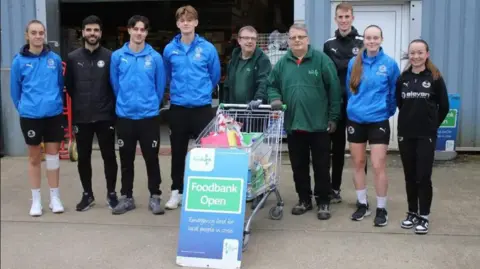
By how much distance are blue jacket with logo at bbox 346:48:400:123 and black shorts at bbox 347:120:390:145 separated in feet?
0.20

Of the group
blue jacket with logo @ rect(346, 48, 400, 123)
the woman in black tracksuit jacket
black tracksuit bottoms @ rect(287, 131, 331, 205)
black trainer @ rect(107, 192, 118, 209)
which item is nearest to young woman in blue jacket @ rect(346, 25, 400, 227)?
blue jacket with logo @ rect(346, 48, 400, 123)

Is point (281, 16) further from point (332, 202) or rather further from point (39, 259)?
point (39, 259)

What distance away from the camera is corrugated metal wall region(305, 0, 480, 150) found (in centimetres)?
856

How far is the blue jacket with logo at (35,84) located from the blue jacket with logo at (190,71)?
1191 millimetres

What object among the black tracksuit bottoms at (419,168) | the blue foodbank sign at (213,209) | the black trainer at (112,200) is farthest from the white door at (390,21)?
the blue foodbank sign at (213,209)

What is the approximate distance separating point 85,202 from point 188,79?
1.77 meters

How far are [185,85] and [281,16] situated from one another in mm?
5560

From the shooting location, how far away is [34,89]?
5.66 meters

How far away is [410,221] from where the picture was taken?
5.44m

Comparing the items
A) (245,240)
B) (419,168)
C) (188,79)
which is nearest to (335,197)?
(419,168)

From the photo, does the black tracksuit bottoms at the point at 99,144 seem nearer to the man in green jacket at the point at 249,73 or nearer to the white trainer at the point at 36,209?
the white trainer at the point at 36,209

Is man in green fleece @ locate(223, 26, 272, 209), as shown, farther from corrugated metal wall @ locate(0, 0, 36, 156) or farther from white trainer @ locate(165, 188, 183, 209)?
corrugated metal wall @ locate(0, 0, 36, 156)

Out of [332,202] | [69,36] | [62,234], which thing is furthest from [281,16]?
[62,234]

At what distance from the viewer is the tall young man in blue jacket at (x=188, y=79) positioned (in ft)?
19.1
